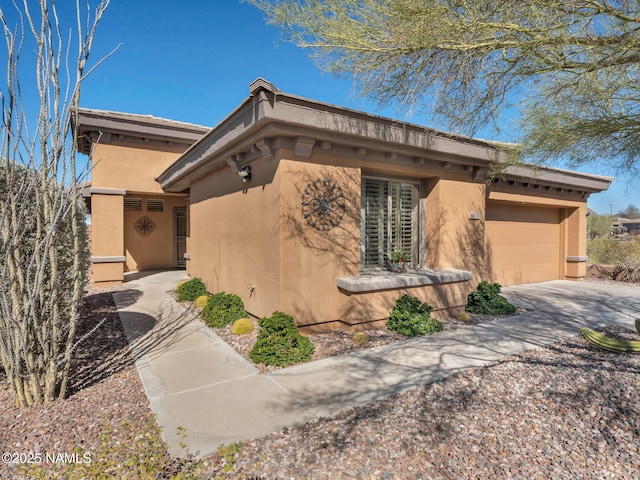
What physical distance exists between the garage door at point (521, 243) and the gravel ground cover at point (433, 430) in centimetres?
628

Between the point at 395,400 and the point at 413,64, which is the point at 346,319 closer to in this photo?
the point at 395,400

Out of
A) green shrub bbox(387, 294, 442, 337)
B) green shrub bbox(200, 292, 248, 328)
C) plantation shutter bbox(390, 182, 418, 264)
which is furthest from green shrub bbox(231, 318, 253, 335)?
plantation shutter bbox(390, 182, 418, 264)

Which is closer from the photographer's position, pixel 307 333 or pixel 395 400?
pixel 395 400

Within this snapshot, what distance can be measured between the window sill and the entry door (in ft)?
33.9

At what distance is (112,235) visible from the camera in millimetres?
10148

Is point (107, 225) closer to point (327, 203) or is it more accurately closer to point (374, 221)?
point (327, 203)

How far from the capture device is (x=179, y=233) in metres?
14.2

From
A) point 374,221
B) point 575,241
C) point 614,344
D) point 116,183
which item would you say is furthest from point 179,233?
point 575,241

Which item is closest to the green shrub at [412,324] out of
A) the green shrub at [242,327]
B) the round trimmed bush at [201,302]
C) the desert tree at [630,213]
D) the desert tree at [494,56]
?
the green shrub at [242,327]

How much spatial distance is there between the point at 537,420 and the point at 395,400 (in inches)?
49.1

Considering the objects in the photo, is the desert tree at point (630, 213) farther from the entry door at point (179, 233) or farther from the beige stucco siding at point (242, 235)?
the beige stucco siding at point (242, 235)

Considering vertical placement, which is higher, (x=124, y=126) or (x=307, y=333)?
(x=124, y=126)

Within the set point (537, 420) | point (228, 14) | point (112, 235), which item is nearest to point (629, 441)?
point (537, 420)

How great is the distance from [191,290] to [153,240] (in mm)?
6520
